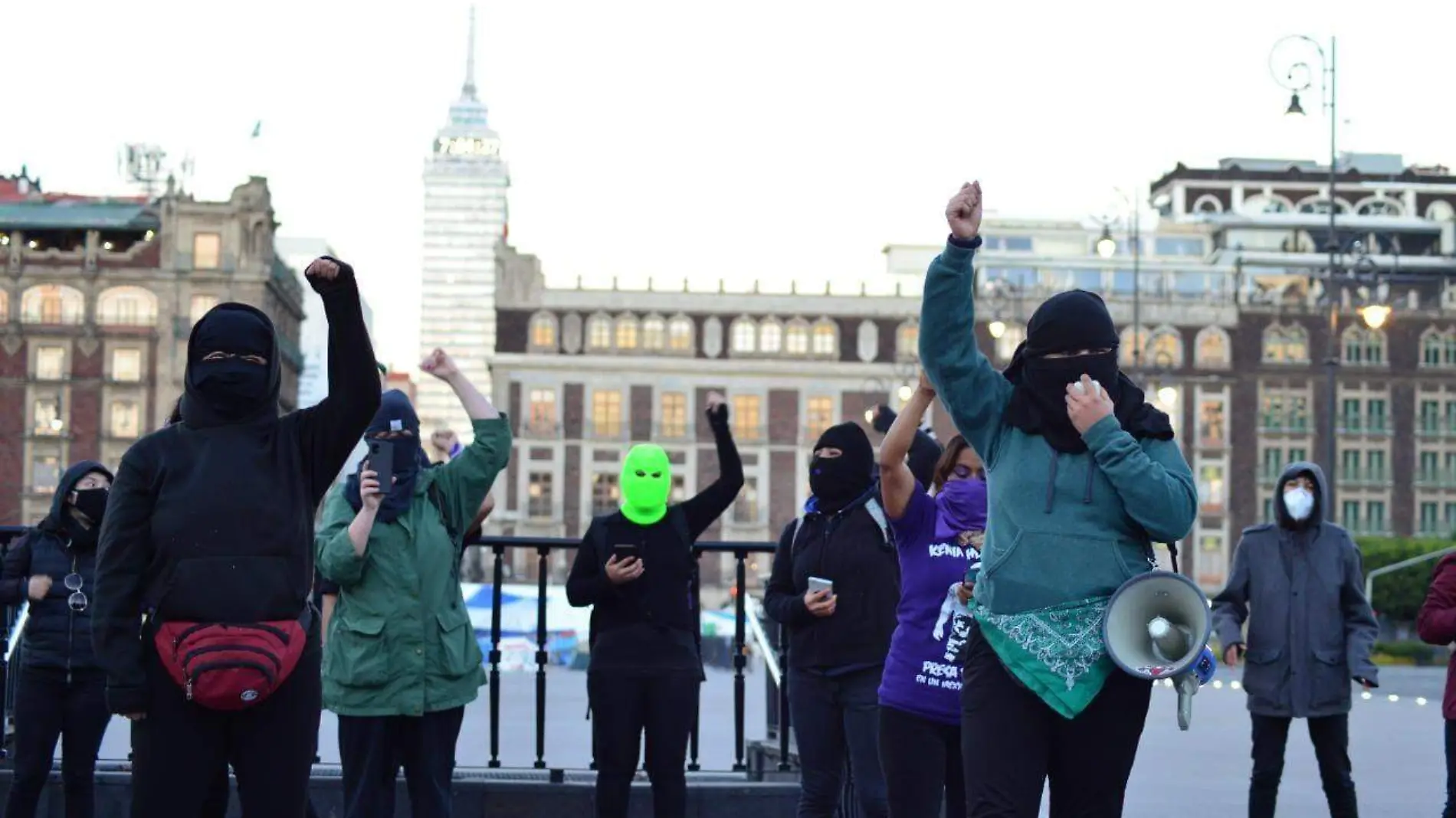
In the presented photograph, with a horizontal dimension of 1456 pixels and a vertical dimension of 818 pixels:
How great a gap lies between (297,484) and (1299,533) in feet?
17.5

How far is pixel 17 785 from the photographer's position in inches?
318

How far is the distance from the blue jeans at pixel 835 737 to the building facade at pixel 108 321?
74756 mm

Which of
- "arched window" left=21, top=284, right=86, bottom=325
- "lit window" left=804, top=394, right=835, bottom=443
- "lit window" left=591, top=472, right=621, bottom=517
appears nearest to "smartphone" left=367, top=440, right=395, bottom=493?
"arched window" left=21, top=284, right=86, bottom=325

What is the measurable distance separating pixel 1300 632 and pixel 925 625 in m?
2.77

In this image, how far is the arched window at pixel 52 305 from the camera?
8175 cm

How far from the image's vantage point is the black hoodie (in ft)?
26.9

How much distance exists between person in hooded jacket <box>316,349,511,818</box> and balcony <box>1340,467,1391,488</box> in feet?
281

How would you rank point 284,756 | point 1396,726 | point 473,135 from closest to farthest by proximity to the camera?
point 284,756, point 1396,726, point 473,135

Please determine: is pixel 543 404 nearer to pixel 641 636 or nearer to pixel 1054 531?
pixel 641 636

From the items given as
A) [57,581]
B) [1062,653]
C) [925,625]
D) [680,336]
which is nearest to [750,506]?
[680,336]


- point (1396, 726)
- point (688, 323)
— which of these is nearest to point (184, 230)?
point (688, 323)

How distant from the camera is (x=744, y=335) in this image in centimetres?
9238

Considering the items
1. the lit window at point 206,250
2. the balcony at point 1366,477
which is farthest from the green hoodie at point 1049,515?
the balcony at point 1366,477

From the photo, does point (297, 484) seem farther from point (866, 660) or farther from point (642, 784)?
point (642, 784)
